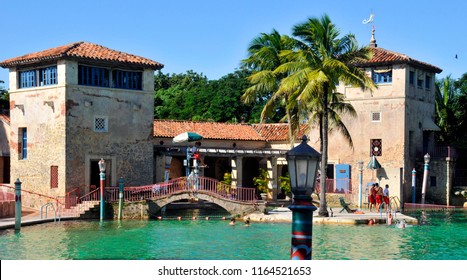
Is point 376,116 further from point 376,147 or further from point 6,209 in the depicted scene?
point 6,209

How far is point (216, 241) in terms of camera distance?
2734 cm

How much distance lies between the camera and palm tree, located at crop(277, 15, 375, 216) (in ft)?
110

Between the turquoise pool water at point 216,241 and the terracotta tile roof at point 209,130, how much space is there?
10.8 m

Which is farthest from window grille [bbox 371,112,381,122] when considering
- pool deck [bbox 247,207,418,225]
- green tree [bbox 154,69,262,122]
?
green tree [bbox 154,69,262,122]

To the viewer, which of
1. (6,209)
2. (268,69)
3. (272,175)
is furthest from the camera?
(272,175)

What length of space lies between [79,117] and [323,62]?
11301 mm

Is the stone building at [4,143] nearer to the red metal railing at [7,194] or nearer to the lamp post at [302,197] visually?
the red metal railing at [7,194]

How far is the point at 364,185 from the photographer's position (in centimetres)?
4512

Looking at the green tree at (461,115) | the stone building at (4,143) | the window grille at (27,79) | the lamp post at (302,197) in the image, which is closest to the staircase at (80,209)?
the window grille at (27,79)

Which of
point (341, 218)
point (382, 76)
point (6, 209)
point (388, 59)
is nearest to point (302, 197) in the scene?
point (341, 218)

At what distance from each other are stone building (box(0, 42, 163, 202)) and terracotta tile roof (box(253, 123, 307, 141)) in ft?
33.9

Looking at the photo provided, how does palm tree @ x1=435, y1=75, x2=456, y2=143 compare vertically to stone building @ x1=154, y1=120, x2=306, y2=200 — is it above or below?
above

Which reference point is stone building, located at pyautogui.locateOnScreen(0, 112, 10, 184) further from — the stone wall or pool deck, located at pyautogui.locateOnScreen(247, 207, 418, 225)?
pool deck, located at pyautogui.locateOnScreen(247, 207, 418, 225)
